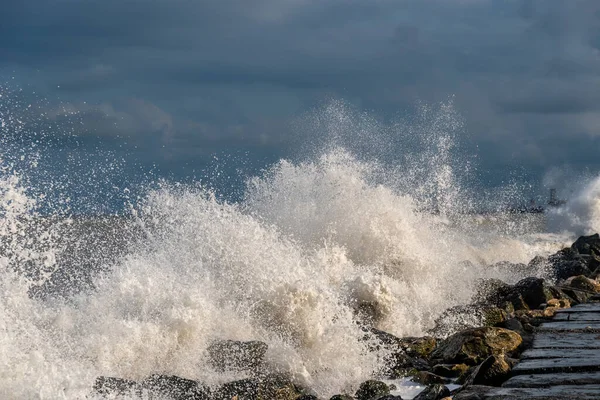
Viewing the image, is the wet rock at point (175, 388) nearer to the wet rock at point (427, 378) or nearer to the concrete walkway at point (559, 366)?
the wet rock at point (427, 378)

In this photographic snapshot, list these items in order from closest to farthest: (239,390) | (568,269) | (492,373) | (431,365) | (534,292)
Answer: (492,373) < (239,390) < (431,365) < (534,292) < (568,269)

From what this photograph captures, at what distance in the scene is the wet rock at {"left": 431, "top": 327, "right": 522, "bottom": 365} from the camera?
7480 mm

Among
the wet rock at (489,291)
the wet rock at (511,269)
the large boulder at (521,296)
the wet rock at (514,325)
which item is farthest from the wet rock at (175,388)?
the wet rock at (511,269)

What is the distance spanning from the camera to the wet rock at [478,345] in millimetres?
7480

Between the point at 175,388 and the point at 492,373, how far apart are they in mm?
2711

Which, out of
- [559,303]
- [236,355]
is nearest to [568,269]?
[559,303]

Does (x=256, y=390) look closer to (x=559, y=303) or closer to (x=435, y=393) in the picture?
(x=435, y=393)

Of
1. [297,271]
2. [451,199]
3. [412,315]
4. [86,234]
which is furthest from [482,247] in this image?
[86,234]

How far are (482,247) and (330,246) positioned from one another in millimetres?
11315

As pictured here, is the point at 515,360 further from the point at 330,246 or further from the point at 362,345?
the point at 330,246

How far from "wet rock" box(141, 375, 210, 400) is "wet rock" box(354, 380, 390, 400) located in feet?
4.46

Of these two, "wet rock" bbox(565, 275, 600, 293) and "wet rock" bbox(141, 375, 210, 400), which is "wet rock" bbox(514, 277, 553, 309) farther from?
"wet rock" bbox(141, 375, 210, 400)

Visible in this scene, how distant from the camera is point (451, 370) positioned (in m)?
7.41

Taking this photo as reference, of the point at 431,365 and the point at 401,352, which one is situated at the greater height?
the point at 401,352
